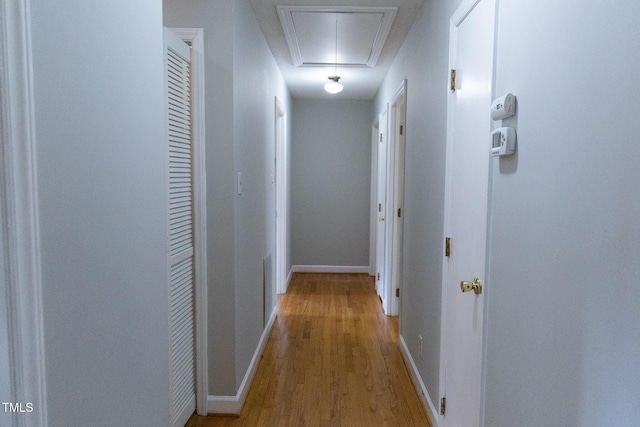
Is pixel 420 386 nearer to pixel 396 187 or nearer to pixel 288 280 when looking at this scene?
pixel 396 187

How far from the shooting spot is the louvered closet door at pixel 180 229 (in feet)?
6.43

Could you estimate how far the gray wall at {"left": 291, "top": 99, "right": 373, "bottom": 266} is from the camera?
5.91 m

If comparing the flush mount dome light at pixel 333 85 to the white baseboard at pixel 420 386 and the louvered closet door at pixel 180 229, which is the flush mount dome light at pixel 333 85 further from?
the white baseboard at pixel 420 386

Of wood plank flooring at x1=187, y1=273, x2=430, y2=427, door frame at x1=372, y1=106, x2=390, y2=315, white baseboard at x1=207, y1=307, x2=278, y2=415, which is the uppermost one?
door frame at x1=372, y1=106, x2=390, y2=315

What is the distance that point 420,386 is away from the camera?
2557mm

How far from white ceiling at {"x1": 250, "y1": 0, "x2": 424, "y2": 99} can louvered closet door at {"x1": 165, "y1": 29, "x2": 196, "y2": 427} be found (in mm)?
901

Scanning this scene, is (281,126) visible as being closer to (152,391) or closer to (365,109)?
(365,109)

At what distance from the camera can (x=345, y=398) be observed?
2580mm

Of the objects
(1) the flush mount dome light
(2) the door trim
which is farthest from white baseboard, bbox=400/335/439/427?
(1) the flush mount dome light

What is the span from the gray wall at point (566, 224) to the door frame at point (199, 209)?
149 centimetres

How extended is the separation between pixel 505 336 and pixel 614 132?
765 millimetres

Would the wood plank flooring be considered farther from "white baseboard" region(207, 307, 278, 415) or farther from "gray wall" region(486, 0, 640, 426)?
"gray wall" region(486, 0, 640, 426)

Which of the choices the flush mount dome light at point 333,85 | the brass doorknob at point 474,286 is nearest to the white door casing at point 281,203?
the flush mount dome light at point 333,85

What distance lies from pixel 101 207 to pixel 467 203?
1.42 m
